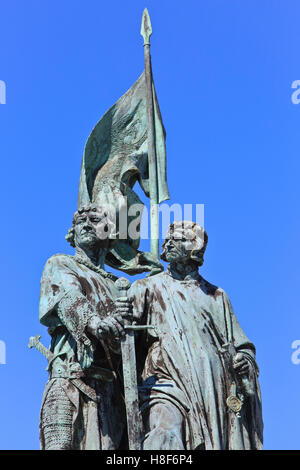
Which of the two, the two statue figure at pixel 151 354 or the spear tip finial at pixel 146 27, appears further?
the spear tip finial at pixel 146 27

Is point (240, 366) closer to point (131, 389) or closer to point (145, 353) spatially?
point (145, 353)

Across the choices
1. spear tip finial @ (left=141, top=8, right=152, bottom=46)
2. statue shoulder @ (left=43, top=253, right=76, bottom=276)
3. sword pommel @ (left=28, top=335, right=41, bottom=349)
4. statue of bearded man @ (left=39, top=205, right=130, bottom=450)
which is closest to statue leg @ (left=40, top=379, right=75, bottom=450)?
statue of bearded man @ (left=39, top=205, right=130, bottom=450)

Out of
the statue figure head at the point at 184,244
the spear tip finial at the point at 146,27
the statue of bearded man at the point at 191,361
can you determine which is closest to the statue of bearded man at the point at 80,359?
the statue of bearded man at the point at 191,361

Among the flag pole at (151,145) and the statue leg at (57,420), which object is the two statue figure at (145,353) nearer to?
the statue leg at (57,420)

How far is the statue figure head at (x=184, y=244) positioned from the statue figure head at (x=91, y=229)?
707 millimetres

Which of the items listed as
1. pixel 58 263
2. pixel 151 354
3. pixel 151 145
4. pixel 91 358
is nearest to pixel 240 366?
pixel 151 354

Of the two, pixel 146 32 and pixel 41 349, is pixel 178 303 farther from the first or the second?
pixel 146 32

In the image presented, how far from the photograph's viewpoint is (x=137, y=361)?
17734 millimetres

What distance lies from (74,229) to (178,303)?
5.11 feet

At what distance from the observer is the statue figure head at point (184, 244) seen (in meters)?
18.1

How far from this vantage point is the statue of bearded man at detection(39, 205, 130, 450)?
17.1m

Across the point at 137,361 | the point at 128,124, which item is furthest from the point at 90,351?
the point at 128,124

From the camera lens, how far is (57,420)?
56.0 feet

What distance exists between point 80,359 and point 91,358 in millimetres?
136
